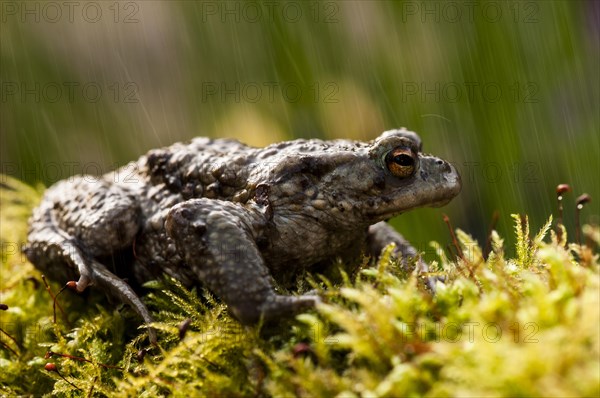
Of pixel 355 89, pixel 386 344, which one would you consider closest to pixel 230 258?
pixel 386 344

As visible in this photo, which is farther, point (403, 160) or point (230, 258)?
point (403, 160)

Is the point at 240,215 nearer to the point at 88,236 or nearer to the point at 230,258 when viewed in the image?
the point at 230,258

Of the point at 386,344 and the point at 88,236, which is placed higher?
the point at 88,236

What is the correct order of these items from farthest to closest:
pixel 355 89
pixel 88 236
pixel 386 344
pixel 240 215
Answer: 1. pixel 355 89
2. pixel 88 236
3. pixel 240 215
4. pixel 386 344

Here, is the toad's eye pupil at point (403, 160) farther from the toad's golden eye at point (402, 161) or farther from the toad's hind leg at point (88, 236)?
the toad's hind leg at point (88, 236)

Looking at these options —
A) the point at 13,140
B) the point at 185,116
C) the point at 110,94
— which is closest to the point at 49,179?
the point at 13,140

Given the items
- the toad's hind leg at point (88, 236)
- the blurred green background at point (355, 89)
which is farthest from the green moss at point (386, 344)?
the blurred green background at point (355, 89)

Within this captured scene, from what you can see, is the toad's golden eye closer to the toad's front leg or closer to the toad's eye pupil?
the toad's eye pupil
